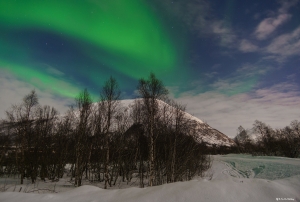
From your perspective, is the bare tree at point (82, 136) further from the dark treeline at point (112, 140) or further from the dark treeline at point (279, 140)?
the dark treeline at point (279, 140)

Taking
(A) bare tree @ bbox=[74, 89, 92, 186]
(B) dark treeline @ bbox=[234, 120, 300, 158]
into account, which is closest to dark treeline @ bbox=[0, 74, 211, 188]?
(A) bare tree @ bbox=[74, 89, 92, 186]

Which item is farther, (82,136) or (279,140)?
(279,140)

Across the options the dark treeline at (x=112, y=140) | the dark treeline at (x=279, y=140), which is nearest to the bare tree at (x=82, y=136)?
the dark treeline at (x=112, y=140)

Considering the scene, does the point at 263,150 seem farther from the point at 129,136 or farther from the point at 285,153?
the point at 129,136

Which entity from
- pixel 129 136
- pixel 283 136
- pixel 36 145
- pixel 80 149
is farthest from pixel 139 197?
pixel 283 136

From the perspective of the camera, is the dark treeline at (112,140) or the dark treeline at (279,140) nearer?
the dark treeline at (112,140)

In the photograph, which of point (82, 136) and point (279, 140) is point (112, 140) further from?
point (279, 140)

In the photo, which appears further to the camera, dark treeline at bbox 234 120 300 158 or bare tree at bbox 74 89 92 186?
dark treeline at bbox 234 120 300 158

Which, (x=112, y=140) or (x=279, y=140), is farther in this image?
(x=279, y=140)

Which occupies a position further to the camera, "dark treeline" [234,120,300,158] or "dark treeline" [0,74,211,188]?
"dark treeline" [234,120,300,158]

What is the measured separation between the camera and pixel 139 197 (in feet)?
12.7

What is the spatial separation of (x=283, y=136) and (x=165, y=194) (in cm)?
7977

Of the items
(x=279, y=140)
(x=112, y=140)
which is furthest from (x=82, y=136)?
(x=279, y=140)

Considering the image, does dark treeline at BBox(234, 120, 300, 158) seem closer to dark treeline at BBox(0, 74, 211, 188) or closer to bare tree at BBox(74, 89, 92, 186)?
dark treeline at BBox(0, 74, 211, 188)
